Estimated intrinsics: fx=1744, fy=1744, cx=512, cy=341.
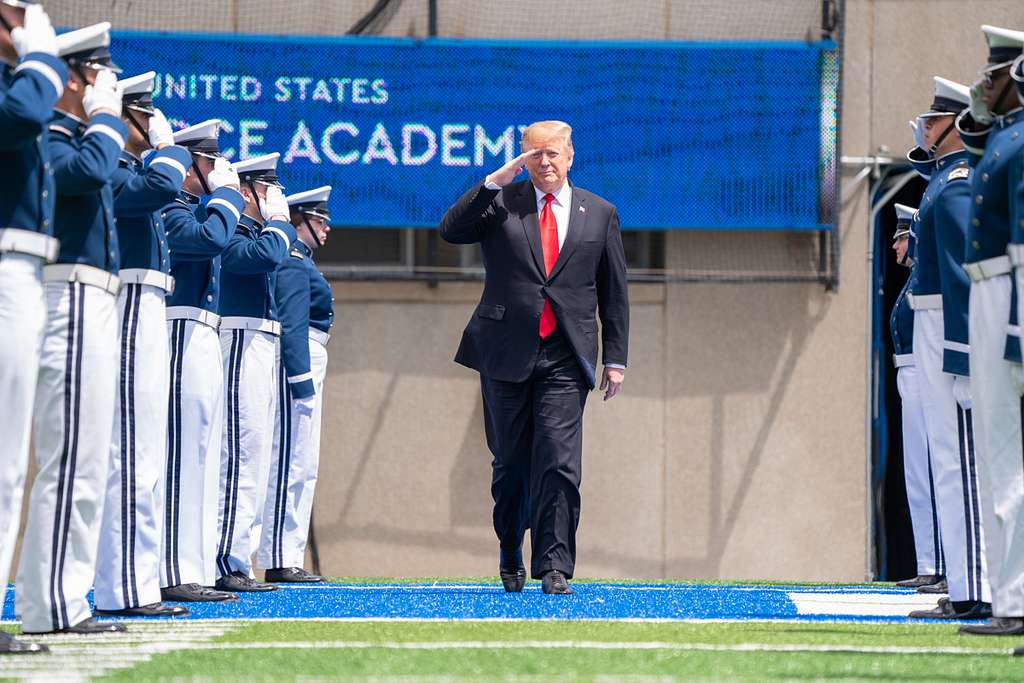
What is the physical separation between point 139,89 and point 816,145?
6663 millimetres

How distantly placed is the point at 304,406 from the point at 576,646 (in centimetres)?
484

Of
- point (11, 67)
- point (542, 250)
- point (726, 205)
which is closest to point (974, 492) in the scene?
point (542, 250)

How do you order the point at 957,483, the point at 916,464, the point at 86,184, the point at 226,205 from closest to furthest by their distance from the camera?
1. the point at 86,184
2. the point at 957,483
3. the point at 226,205
4. the point at 916,464

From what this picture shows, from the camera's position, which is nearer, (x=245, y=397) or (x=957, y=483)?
(x=957, y=483)

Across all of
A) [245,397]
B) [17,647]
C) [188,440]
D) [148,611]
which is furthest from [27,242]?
[245,397]

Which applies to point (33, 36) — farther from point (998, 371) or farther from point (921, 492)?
point (921, 492)

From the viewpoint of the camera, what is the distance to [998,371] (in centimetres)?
542

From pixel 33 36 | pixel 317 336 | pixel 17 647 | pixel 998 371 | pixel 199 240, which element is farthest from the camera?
pixel 317 336

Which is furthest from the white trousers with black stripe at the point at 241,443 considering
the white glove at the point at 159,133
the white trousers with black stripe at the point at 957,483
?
the white trousers with black stripe at the point at 957,483

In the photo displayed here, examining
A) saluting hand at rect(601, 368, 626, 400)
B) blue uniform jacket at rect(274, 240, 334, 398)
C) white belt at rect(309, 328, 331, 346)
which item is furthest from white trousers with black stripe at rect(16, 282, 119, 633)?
white belt at rect(309, 328, 331, 346)

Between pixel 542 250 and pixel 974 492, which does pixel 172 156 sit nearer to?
pixel 542 250

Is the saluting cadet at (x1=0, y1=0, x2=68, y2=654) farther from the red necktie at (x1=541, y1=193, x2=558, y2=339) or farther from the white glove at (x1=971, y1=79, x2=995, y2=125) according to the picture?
the white glove at (x1=971, y1=79, x2=995, y2=125)

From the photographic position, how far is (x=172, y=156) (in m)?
6.19

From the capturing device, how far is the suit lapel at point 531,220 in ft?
24.1
